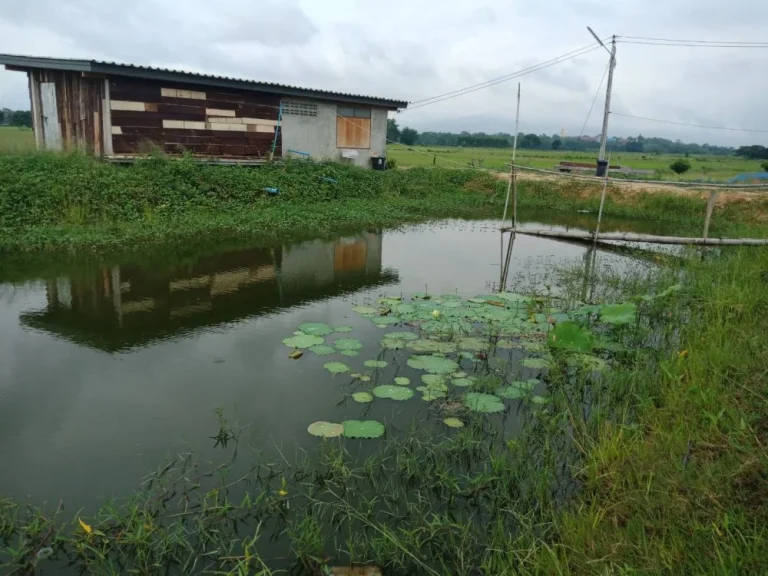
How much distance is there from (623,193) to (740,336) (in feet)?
50.1

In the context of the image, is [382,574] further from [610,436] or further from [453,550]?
[610,436]

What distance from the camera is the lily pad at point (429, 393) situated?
4.60 meters

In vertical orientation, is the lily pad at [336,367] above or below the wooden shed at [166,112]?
below

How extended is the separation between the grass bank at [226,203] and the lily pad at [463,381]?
691 centimetres

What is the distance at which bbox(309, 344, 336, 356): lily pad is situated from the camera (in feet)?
17.9

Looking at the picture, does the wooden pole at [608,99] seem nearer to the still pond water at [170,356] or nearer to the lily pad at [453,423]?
the still pond water at [170,356]

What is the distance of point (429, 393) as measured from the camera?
4.68 meters

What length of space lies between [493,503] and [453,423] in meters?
0.92

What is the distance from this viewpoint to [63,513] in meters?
3.13

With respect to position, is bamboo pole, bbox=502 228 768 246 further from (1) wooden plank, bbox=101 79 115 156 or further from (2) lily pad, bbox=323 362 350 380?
(1) wooden plank, bbox=101 79 115 156

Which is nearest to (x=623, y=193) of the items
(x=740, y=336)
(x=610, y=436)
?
(x=740, y=336)

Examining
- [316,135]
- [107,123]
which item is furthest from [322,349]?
[316,135]

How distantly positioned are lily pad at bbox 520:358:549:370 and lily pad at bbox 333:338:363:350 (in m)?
1.68

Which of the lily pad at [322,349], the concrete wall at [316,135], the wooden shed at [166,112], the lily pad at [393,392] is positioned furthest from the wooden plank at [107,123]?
the lily pad at [393,392]
